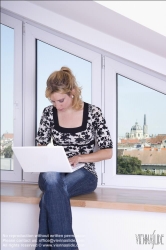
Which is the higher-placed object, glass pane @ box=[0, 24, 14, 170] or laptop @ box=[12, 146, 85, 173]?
glass pane @ box=[0, 24, 14, 170]

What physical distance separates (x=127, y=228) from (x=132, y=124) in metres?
0.54

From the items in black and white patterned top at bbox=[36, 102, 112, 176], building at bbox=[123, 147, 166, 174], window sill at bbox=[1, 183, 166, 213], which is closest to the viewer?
window sill at bbox=[1, 183, 166, 213]

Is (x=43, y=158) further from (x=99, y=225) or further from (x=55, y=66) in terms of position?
(x=55, y=66)

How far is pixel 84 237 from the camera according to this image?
1.60 m

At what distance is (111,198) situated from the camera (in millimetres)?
1634

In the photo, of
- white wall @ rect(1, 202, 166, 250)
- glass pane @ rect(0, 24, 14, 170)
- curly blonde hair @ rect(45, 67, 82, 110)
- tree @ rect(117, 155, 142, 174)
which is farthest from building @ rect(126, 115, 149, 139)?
glass pane @ rect(0, 24, 14, 170)

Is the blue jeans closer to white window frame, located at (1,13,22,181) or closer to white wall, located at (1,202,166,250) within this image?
white wall, located at (1,202,166,250)

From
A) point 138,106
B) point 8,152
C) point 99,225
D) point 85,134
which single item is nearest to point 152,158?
point 138,106

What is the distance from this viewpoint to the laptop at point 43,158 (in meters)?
1.42

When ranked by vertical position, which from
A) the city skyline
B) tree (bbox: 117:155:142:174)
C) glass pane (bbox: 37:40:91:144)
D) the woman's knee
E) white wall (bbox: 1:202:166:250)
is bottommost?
white wall (bbox: 1:202:166:250)

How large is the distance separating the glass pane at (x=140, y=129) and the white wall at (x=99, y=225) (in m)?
0.38

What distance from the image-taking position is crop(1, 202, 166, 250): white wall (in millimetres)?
1538

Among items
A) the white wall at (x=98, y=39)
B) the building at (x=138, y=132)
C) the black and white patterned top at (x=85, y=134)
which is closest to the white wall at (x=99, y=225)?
the black and white patterned top at (x=85, y=134)

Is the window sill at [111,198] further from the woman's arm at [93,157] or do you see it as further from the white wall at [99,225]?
the woman's arm at [93,157]
